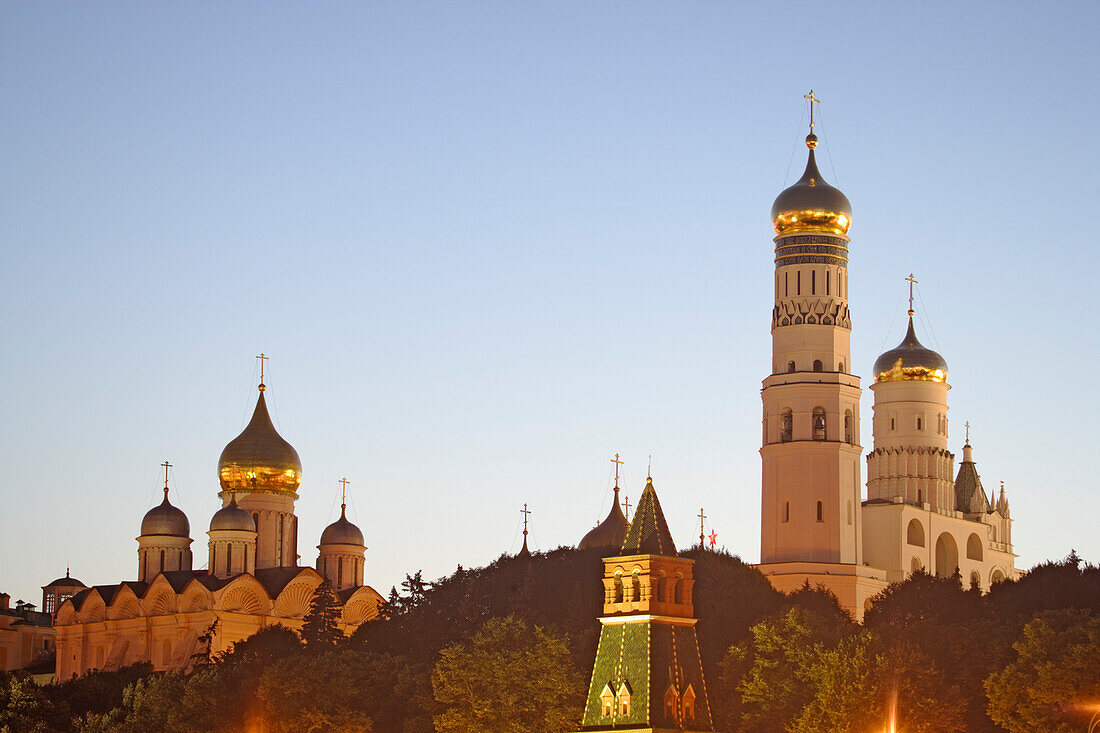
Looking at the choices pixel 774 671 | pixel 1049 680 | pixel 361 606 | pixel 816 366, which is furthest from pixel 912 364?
pixel 1049 680

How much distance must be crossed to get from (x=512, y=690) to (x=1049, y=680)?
48.6 ft

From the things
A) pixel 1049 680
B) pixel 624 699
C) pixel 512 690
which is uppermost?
pixel 1049 680

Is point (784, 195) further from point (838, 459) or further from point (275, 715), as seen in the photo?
point (275, 715)

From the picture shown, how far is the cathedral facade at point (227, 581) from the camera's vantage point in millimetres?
86188

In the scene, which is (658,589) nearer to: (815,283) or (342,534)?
(815,283)

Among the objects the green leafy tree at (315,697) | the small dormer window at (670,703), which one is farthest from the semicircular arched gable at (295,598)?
the small dormer window at (670,703)

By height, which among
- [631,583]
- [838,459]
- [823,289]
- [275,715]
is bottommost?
[275,715]

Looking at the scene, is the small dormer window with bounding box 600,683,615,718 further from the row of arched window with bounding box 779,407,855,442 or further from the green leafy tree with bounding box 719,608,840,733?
the row of arched window with bounding box 779,407,855,442

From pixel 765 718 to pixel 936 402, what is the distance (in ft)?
128

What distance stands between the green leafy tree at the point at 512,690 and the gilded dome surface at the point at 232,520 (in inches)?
1193

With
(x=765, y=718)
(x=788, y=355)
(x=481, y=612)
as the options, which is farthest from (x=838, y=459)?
(x=765, y=718)

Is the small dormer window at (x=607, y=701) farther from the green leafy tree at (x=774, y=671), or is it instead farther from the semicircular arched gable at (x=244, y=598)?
the semicircular arched gable at (x=244, y=598)

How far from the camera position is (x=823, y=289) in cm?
7600

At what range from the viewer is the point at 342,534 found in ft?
303
